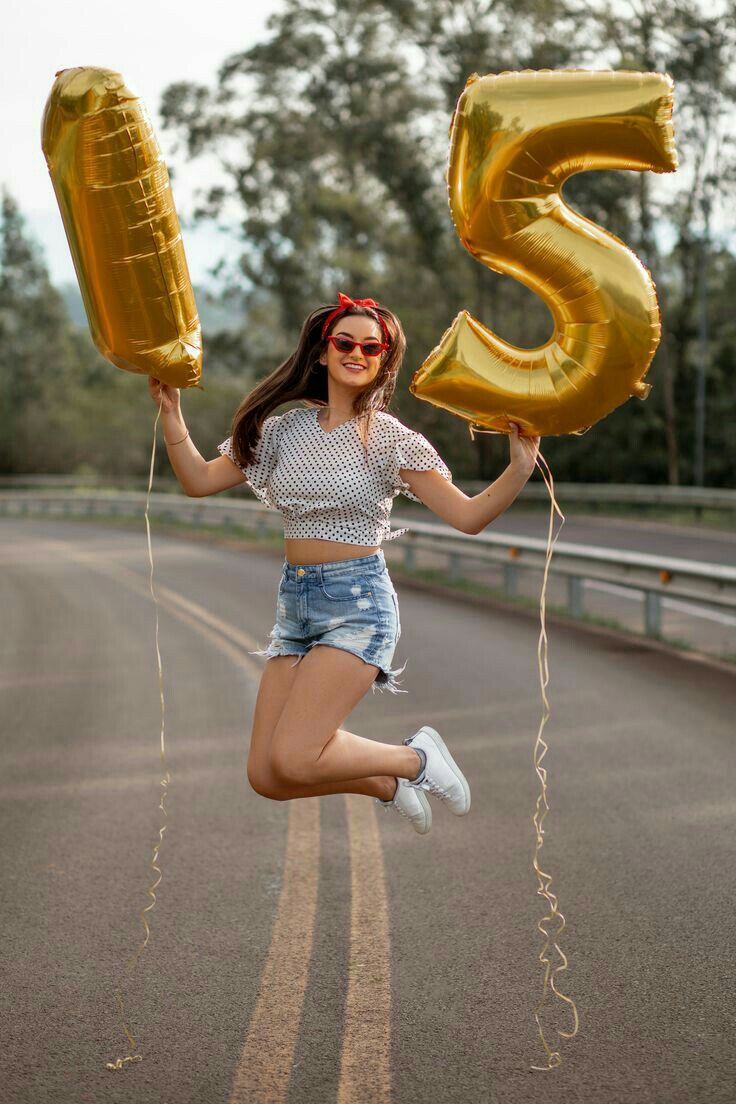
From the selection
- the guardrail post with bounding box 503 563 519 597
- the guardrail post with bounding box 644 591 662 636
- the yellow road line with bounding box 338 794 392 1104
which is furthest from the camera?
the guardrail post with bounding box 503 563 519 597

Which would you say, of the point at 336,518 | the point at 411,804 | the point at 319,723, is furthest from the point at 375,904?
the point at 336,518

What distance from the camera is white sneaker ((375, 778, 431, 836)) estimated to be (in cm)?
457

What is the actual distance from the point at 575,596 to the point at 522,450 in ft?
33.8

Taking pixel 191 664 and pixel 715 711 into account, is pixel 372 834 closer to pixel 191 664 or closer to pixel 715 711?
pixel 715 711

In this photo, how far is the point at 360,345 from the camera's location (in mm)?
4469

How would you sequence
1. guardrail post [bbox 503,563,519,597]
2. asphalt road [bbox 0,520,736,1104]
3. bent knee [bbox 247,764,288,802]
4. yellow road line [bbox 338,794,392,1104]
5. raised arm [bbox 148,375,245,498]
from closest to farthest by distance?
1. yellow road line [bbox 338,794,392,1104]
2. asphalt road [bbox 0,520,736,1104]
3. bent knee [bbox 247,764,288,802]
4. raised arm [bbox 148,375,245,498]
5. guardrail post [bbox 503,563,519,597]

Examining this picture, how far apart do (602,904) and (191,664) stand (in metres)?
6.91

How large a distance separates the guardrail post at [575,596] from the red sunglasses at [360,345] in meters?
9.87

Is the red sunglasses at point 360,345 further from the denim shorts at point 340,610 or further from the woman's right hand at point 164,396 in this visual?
the denim shorts at point 340,610

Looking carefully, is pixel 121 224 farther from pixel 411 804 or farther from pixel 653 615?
pixel 653 615

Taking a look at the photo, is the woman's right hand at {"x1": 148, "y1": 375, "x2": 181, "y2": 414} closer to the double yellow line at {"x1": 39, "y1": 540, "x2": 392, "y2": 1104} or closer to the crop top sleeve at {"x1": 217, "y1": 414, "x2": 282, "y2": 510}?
the crop top sleeve at {"x1": 217, "y1": 414, "x2": 282, "y2": 510}

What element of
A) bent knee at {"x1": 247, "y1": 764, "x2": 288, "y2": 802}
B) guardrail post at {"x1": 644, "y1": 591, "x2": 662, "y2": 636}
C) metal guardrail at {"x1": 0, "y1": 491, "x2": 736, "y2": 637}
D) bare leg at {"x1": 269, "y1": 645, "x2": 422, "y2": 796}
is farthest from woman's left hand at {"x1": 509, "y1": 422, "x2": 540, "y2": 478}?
guardrail post at {"x1": 644, "y1": 591, "x2": 662, "y2": 636}

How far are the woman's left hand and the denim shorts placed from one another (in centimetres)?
53

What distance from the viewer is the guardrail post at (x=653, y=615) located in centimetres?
1262
